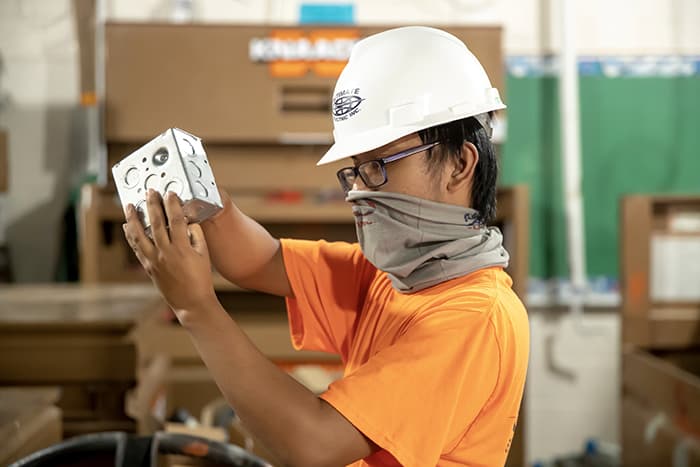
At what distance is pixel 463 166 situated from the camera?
105 cm

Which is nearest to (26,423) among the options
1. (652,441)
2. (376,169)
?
(376,169)

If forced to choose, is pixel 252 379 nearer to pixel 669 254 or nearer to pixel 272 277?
pixel 272 277

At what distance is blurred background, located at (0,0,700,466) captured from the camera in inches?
112

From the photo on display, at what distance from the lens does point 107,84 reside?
317 centimetres

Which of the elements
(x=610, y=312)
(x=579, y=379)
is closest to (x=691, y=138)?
(x=610, y=312)

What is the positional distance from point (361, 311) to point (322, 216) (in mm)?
1858

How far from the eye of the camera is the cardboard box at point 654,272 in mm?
2818

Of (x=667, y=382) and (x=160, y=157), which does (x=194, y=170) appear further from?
(x=667, y=382)

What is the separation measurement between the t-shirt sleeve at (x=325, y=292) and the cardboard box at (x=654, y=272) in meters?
1.86

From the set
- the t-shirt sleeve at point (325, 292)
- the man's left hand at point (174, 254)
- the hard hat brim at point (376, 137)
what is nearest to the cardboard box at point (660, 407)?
the t-shirt sleeve at point (325, 292)

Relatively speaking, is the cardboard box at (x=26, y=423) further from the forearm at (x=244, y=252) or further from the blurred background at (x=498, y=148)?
the blurred background at (x=498, y=148)

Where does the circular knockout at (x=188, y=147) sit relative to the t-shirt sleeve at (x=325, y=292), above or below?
above

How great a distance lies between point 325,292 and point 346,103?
340 millimetres

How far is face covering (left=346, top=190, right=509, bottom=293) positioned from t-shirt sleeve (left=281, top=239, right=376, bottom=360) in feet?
0.59
